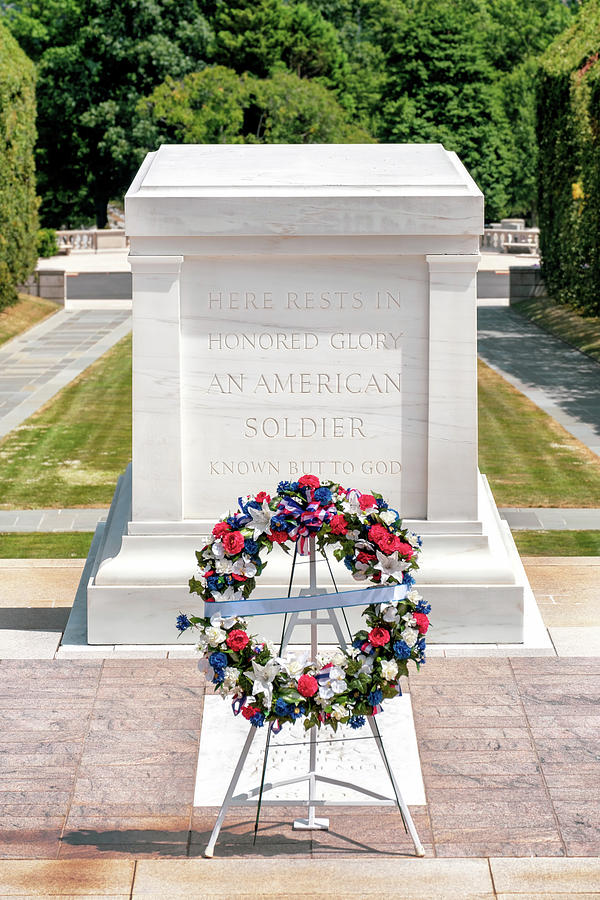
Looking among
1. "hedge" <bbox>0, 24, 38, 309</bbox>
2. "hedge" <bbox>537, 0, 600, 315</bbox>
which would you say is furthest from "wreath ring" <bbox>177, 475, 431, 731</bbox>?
"hedge" <bbox>0, 24, 38, 309</bbox>

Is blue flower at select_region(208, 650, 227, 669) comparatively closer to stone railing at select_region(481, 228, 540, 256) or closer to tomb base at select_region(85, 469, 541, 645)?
tomb base at select_region(85, 469, 541, 645)

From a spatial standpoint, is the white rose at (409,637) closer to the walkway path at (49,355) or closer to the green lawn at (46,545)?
the green lawn at (46,545)

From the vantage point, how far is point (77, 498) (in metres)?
13.3

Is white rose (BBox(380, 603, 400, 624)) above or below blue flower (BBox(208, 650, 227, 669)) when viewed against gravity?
above

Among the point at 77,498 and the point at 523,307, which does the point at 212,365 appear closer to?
the point at 77,498

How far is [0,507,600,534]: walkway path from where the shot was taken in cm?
1188

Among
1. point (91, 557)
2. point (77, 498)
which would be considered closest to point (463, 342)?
point (91, 557)

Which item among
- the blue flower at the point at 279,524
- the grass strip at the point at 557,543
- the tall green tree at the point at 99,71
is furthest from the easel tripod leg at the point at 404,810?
the tall green tree at the point at 99,71

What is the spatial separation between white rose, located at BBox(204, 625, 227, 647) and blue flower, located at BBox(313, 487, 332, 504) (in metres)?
0.69

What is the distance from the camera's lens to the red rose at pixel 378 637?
5246 mm

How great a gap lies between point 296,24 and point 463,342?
161 ft

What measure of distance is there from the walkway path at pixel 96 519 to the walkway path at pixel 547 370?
10.5 ft

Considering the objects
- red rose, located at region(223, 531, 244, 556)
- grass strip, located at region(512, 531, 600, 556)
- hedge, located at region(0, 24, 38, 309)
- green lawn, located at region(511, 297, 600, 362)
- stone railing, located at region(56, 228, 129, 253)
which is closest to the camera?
red rose, located at region(223, 531, 244, 556)

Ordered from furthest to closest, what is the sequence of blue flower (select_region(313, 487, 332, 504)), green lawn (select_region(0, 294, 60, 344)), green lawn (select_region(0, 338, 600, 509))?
green lawn (select_region(0, 294, 60, 344))
green lawn (select_region(0, 338, 600, 509))
blue flower (select_region(313, 487, 332, 504))
